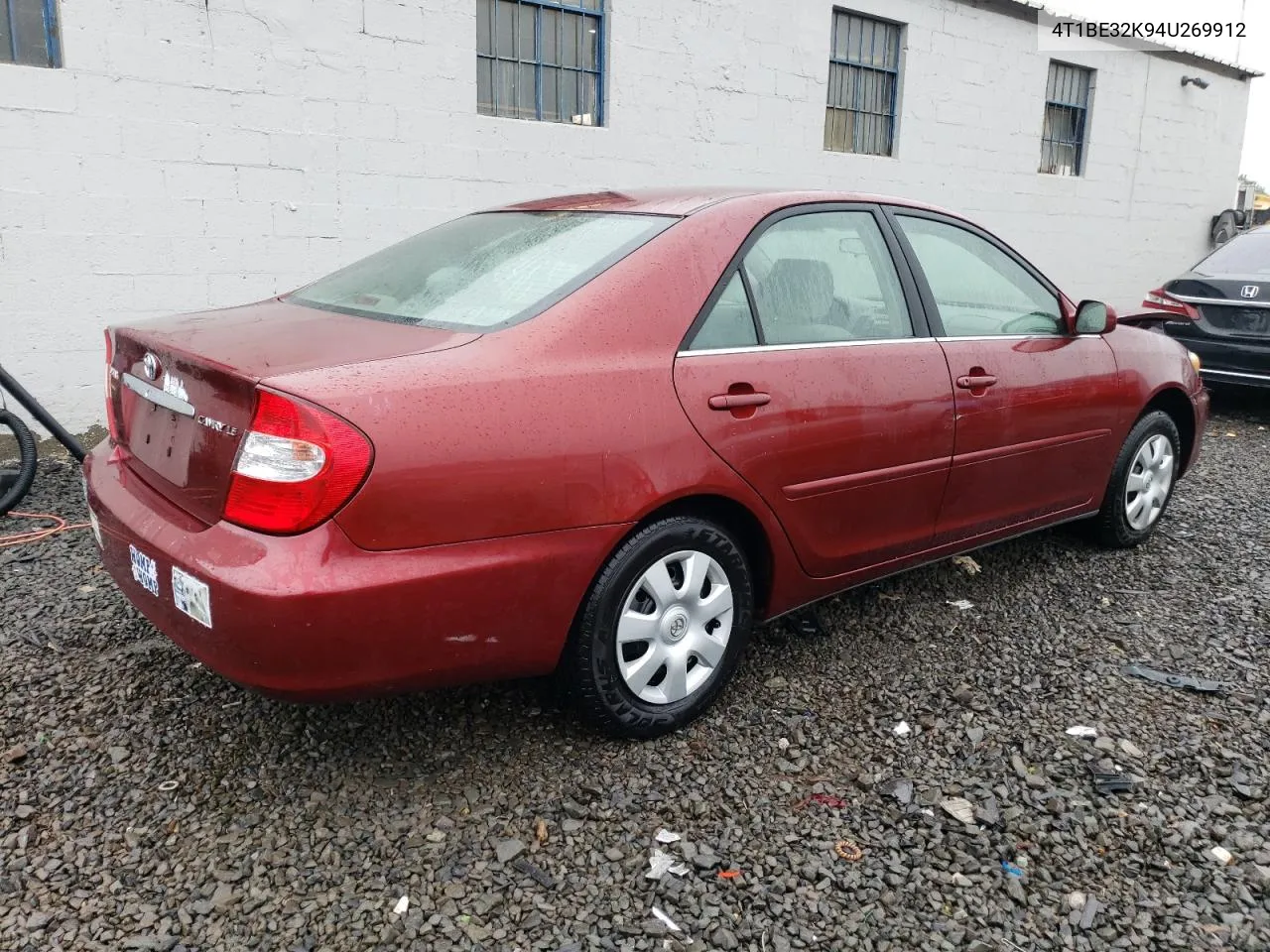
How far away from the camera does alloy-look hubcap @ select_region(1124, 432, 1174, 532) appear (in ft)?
14.6

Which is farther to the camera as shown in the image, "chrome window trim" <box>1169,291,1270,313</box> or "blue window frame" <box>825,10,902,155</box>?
"blue window frame" <box>825,10,902,155</box>

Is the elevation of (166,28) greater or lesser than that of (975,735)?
greater

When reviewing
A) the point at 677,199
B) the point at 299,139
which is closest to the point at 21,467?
the point at 299,139

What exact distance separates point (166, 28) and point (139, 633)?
3.95m

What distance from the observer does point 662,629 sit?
9.08ft

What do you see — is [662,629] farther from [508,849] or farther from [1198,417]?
[1198,417]

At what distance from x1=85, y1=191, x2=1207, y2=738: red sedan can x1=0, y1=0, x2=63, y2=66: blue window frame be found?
344 centimetres

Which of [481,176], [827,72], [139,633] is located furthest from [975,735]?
[827,72]

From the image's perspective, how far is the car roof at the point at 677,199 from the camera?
3.08 m

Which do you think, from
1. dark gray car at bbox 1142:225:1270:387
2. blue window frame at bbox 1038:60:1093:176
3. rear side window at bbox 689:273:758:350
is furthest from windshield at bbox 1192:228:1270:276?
rear side window at bbox 689:273:758:350

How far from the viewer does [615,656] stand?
2689 mm

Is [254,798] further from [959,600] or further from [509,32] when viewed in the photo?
[509,32]

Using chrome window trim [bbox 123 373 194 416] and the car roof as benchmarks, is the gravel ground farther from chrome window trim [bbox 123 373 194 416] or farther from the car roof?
the car roof

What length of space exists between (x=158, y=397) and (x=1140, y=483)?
394 centimetres
